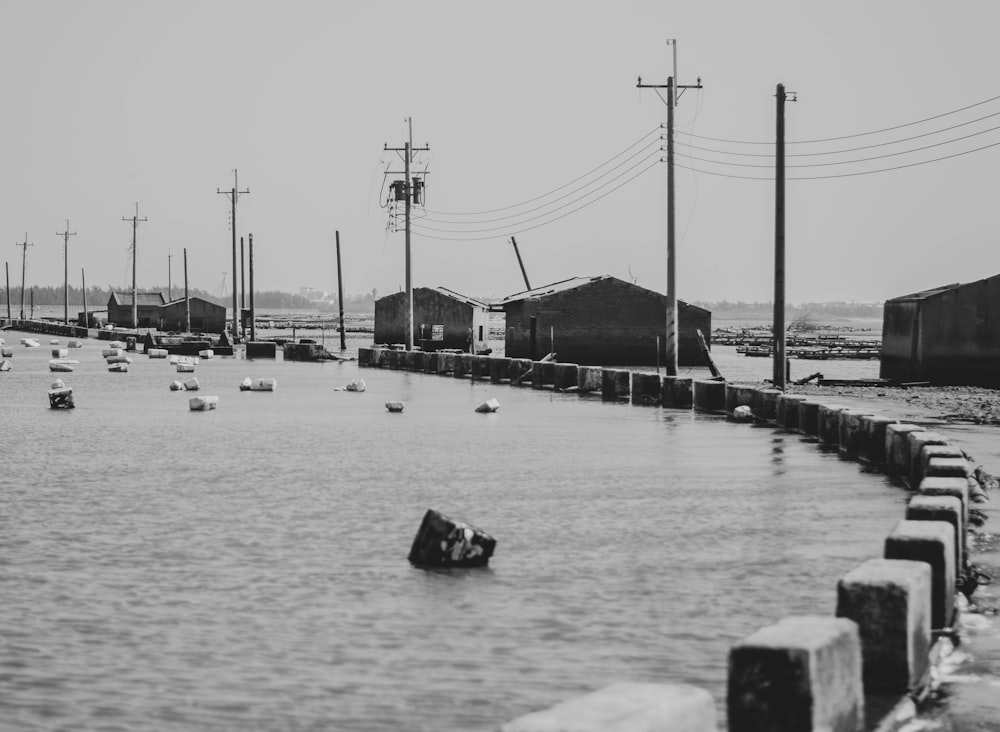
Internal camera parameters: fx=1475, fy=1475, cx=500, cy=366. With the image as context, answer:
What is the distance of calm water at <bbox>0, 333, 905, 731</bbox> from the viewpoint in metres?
9.40

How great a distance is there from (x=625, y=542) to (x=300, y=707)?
23.9ft

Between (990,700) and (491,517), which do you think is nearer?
(990,700)

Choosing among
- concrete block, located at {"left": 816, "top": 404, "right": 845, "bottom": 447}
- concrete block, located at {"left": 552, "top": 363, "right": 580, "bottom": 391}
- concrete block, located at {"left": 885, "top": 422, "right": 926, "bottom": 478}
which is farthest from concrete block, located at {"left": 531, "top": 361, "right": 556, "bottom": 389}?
concrete block, located at {"left": 885, "top": 422, "right": 926, "bottom": 478}

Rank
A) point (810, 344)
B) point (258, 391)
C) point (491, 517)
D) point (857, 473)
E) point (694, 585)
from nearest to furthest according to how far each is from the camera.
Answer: point (694, 585), point (491, 517), point (857, 473), point (258, 391), point (810, 344)

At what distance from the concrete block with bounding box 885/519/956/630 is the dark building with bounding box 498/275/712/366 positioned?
206 ft

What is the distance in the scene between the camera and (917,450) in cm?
2098

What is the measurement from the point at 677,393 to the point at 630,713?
120 ft

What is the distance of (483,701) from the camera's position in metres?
9.07

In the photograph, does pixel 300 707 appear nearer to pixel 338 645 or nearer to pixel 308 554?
pixel 338 645

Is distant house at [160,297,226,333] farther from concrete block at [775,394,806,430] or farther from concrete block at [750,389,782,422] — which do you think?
concrete block at [775,394,806,430]

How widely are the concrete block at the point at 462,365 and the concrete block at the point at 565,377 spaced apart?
10695 millimetres

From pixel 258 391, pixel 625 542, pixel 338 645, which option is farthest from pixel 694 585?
pixel 258 391

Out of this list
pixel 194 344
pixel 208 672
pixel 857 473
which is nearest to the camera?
pixel 208 672

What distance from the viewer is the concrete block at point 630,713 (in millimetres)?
5438
